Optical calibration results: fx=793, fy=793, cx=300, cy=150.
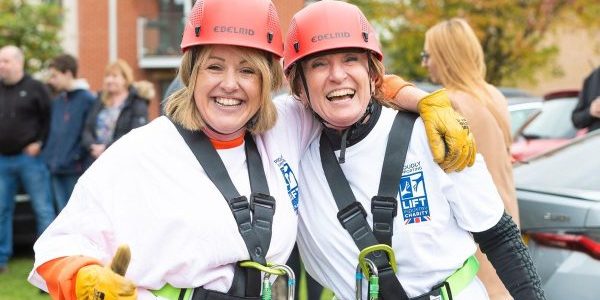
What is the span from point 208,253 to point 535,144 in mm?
6230

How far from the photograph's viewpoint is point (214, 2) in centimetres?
254

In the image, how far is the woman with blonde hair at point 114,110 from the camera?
667 cm

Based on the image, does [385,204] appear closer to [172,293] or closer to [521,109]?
[172,293]

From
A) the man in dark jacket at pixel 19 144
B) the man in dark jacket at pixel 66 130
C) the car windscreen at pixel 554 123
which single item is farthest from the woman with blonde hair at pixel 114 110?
the car windscreen at pixel 554 123

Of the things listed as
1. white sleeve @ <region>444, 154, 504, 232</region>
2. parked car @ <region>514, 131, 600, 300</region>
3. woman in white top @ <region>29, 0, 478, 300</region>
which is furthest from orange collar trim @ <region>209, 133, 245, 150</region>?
parked car @ <region>514, 131, 600, 300</region>

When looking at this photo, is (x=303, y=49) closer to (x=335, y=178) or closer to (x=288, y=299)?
(x=335, y=178)

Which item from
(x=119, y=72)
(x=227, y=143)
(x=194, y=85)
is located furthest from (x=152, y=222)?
(x=119, y=72)

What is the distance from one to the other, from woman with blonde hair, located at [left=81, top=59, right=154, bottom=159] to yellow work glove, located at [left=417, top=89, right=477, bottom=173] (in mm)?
4331

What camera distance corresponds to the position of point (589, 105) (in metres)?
6.85

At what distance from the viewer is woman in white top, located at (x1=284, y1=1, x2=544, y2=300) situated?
253cm

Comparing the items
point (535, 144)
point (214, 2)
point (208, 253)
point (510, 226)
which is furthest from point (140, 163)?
point (535, 144)

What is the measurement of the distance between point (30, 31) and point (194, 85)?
600 inches

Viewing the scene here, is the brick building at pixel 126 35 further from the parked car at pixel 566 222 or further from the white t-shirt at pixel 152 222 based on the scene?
the white t-shirt at pixel 152 222

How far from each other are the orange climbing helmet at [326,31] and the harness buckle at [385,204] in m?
0.50
